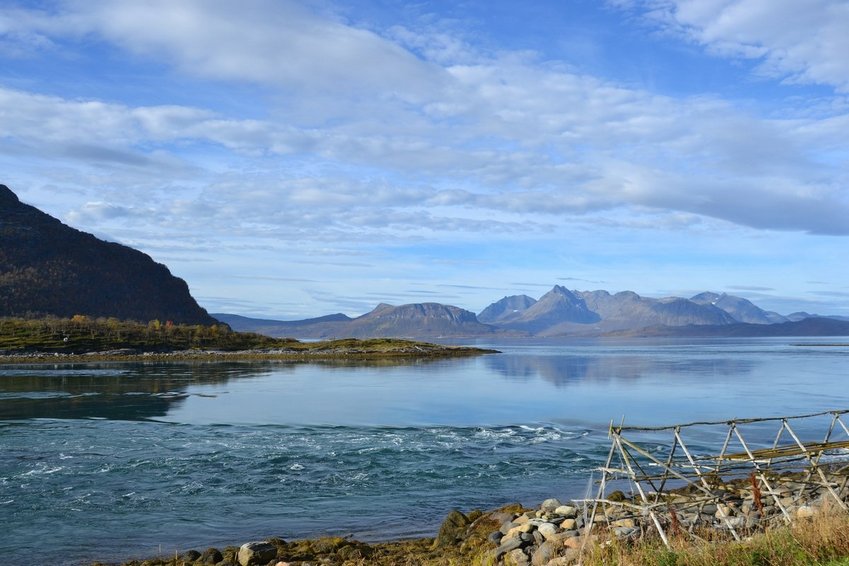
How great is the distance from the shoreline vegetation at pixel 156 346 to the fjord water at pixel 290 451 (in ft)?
115

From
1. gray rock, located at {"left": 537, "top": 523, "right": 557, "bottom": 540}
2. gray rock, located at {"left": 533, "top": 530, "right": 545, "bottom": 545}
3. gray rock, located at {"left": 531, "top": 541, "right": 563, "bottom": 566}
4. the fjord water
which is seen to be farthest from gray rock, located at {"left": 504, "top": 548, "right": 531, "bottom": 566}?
the fjord water

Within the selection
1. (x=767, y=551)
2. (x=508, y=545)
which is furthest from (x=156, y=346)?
(x=767, y=551)

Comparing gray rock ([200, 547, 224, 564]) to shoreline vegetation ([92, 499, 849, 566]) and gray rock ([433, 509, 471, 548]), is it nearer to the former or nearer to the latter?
shoreline vegetation ([92, 499, 849, 566])

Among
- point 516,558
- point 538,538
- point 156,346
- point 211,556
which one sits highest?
point 156,346

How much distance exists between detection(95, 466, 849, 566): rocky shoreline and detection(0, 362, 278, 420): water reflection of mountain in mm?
24867

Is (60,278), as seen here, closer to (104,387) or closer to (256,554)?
(104,387)

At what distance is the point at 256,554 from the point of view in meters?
14.9

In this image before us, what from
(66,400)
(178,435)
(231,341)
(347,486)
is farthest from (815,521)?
(231,341)

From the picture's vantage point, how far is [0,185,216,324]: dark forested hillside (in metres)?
156

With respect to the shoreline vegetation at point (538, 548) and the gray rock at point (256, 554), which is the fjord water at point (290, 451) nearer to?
the shoreline vegetation at point (538, 548)

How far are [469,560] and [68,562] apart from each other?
8654 mm

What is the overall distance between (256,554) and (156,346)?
10111cm

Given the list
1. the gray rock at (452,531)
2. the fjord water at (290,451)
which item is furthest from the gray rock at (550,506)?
the gray rock at (452,531)

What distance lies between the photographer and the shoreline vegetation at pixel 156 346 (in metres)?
94.6
